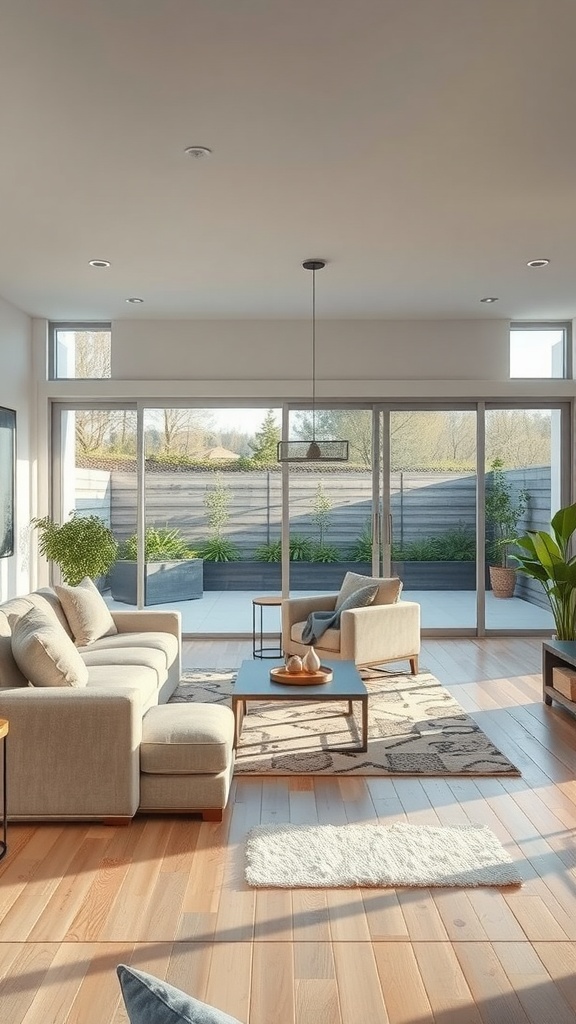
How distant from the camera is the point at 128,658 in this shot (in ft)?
16.0

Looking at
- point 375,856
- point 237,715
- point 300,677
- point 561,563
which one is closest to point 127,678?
point 237,715

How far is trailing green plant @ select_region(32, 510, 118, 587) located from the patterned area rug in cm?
181

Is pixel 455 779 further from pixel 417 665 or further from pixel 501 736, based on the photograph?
pixel 417 665

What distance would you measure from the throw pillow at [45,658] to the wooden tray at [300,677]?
3.94 feet

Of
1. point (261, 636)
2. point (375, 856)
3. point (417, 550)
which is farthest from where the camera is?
point (417, 550)

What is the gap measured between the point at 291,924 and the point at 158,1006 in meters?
2.01

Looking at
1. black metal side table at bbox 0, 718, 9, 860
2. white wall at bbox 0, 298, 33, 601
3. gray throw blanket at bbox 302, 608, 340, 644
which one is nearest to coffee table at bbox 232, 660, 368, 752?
gray throw blanket at bbox 302, 608, 340, 644

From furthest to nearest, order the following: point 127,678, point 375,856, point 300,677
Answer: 1. point 300,677
2. point 127,678
3. point 375,856

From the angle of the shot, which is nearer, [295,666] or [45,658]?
[45,658]

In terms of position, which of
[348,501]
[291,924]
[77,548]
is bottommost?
[291,924]

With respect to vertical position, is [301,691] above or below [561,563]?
below

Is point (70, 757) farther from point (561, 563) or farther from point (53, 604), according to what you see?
point (561, 563)

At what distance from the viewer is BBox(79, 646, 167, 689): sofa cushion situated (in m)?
4.80

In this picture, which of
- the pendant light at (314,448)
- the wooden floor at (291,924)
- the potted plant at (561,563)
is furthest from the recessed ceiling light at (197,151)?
the potted plant at (561,563)
